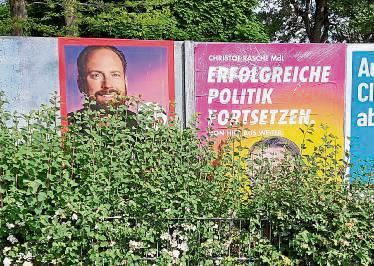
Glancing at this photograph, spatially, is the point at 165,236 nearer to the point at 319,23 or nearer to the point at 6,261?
the point at 6,261

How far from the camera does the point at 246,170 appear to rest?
13.8 feet

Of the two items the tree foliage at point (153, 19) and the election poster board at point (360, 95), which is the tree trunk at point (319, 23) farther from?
the election poster board at point (360, 95)

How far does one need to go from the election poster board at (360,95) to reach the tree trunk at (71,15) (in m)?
4.94

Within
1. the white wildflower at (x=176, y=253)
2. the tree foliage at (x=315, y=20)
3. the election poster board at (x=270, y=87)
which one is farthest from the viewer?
the tree foliage at (x=315, y=20)

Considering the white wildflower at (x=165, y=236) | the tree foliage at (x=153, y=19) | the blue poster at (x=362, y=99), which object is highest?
the tree foliage at (x=153, y=19)

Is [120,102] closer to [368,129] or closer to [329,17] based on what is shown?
[368,129]

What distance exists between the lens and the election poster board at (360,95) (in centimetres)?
598

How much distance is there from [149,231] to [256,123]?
2.50 metres

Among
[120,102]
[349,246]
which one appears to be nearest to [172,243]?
[349,246]

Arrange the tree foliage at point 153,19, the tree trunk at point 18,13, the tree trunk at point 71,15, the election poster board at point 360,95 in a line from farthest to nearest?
the tree foliage at point 153,19 → the tree trunk at point 71,15 → the tree trunk at point 18,13 → the election poster board at point 360,95

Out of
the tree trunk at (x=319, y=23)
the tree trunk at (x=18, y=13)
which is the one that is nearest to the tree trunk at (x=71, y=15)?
the tree trunk at (x=18, y=13)

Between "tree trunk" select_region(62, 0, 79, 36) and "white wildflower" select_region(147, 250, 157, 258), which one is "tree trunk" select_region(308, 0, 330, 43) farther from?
"white wildflower" select_region(147, 250, 157, 258)

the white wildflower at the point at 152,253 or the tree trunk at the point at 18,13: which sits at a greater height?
the tree trunk at the point at 18,13

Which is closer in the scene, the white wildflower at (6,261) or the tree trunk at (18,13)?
the white wildflower at (6,261)
